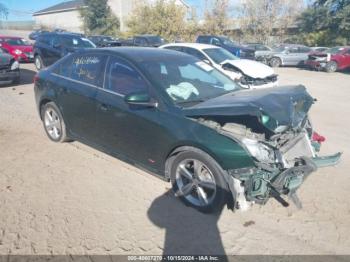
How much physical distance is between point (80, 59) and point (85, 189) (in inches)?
81.9

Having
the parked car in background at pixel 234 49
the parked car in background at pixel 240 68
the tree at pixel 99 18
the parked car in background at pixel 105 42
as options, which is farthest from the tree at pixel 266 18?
the parked car in background at pixel 240 68

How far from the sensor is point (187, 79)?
4.20 metres

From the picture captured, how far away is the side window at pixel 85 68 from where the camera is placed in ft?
14.8

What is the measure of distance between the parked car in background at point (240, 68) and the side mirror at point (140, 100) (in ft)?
15.5

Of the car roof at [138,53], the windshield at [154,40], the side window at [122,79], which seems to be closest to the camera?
the side window at [122,79]

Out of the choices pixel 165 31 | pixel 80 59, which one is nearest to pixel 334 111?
pixel 80 59

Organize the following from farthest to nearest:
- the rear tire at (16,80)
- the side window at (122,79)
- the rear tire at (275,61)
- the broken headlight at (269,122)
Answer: the rear tire at (275,61), the rear tire at (16,80), the side window at (122,79), the broken headlight at (269,122)

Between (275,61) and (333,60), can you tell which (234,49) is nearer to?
(275,61)

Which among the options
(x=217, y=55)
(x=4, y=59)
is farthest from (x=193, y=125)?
(x=4, y=59)

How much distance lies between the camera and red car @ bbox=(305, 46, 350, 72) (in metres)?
18.8

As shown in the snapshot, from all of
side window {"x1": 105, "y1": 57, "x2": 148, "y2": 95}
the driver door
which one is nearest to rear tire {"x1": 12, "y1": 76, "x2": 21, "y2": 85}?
the driver door

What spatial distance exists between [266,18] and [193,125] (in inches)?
1416

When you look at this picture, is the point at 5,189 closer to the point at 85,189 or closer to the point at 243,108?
the point at 85,189

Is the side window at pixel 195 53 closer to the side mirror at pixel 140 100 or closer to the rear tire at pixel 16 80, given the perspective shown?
the rear tire at pixel 16 80
